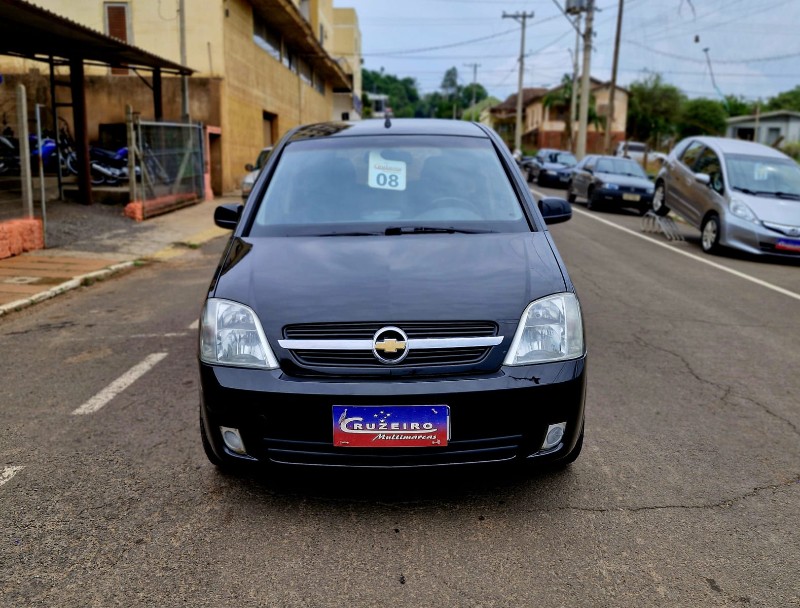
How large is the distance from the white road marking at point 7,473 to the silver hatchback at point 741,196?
410 inches

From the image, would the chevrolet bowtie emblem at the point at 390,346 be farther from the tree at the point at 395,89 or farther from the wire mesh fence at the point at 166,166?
the tree at the point at 395,89

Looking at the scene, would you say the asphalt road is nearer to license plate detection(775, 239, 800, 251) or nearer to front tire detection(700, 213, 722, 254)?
license plate detection(775, 239, 800, 251)

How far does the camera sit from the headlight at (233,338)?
2861 mm

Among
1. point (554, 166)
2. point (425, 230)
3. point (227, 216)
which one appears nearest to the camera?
point (425, 230)

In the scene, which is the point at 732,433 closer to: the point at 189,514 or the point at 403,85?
the point at 189,514

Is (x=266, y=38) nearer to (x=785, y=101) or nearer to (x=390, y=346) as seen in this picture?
(x=390, y=346)

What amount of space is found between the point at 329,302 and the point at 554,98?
66.3 m

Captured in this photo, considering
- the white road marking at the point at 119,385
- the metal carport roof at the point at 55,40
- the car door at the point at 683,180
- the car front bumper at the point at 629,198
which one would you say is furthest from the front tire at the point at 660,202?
the white road marking at the point at 119,385

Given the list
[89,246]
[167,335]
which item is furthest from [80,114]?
[167,335]

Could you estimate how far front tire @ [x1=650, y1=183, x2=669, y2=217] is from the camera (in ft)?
49.0

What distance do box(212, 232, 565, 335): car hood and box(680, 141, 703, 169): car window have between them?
1100cm

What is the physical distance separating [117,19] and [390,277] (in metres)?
20.6

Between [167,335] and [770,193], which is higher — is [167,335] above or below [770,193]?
below

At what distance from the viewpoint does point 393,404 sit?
2705 mm
